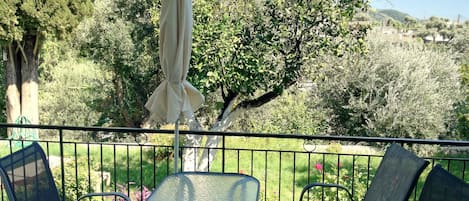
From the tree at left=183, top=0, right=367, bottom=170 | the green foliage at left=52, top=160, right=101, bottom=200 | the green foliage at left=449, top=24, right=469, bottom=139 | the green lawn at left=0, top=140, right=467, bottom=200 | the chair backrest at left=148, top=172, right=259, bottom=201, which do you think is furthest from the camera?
the green foliage at left=449, top=24, right=469, bottom=139

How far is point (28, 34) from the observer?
745 cm

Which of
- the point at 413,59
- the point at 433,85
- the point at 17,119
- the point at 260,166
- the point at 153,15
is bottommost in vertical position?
the point at 260,166

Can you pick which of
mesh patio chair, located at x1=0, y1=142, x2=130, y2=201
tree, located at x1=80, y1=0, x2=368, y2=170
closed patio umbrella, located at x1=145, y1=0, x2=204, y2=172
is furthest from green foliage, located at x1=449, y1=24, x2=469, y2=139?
mesh patio chair, located at x1=0, y1=142, x2=130, y2=201

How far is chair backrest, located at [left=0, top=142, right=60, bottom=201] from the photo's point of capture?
1612 mm

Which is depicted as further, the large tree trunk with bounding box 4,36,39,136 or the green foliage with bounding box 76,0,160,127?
the large tree trunk with bounding box 4,36,39,136

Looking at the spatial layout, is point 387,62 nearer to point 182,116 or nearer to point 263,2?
point 263,2

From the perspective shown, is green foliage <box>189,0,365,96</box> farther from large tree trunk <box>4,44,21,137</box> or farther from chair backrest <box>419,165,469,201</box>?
large tree trunk <box>4,44,21,137</box>

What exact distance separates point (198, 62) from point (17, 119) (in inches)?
194

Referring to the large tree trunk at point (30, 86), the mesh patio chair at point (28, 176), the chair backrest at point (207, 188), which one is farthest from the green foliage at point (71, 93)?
the mesh patio chair at point (28, 176)

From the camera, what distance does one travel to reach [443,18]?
26.9 feet

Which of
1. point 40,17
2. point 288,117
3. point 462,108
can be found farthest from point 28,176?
point 462,108

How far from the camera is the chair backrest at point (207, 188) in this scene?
2062 millimetres

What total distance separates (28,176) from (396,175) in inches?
64.8

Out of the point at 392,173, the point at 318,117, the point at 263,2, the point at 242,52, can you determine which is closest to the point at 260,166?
the point at 318,117
